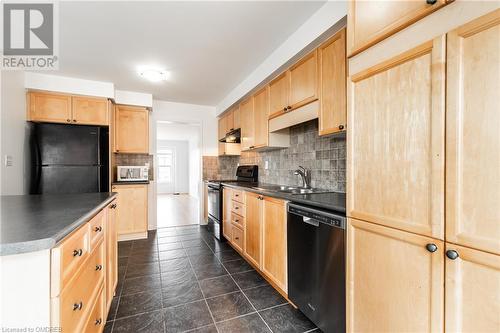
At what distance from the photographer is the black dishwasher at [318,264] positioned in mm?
1357

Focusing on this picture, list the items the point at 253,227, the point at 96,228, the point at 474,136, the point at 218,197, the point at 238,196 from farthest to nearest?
the point at 218,197 → the point at 238,196 → the point at 253,227 → the point at 96,228 → the point at 474,136

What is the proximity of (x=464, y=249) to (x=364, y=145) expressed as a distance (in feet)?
1.86

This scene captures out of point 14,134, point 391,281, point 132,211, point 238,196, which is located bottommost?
point 132,211

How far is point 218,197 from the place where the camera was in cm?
351

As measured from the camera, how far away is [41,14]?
186 cm

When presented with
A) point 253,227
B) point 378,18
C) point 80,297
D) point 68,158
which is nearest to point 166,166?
point 68,158

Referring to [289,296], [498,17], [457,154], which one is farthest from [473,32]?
[289,296]

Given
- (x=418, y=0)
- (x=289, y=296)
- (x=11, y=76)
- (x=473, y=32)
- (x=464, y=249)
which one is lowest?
(x=289, y=296)

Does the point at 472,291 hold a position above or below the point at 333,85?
below

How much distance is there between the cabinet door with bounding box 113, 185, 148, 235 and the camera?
3.58 m

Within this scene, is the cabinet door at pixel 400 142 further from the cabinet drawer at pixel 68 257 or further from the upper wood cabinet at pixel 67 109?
the upper wood cabinet at pixel 67 109

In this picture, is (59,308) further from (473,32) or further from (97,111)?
(97,111)

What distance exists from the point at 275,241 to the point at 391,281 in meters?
1.13

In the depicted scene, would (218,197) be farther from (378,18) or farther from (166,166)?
(166,166)
